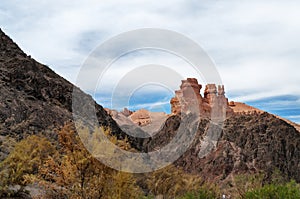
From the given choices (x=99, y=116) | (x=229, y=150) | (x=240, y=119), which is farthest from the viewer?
(x=240, y=119)

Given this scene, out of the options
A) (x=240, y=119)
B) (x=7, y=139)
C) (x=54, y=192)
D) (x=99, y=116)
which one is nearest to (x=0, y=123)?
(x=7, y=139)

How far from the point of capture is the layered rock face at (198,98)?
108m

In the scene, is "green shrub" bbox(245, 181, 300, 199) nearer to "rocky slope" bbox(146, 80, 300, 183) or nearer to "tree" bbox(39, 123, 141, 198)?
"tree" bbox(39, 123, 141, 198)

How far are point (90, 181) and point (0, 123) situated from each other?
21.6m

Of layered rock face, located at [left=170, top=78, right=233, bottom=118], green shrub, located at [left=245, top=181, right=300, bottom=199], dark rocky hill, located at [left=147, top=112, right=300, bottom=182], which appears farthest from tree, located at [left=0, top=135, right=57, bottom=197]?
layered rock face, located at [left=170, top=78, right=233, bottom=118]

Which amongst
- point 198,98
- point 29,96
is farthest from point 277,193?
point 198,98

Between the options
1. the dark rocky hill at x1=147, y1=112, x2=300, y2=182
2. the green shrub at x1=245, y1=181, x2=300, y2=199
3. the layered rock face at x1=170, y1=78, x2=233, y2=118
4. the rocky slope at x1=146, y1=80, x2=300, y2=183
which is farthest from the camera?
the layered rock face at x1=170, y1=78, x2=233, y2=118

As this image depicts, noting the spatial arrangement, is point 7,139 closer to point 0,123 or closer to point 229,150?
point 0,123

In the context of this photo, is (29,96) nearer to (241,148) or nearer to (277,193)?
(277,193)

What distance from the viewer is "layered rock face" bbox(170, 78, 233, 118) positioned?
107562 millimetres

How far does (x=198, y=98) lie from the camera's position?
367 ft

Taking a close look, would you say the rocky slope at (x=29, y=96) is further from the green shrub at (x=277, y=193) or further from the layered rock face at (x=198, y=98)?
→ the layered rock face at (x=198, y=98)

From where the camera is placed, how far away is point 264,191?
12.7 metres

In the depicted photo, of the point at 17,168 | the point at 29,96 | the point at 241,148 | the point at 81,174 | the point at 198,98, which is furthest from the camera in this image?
the point at 198,98
